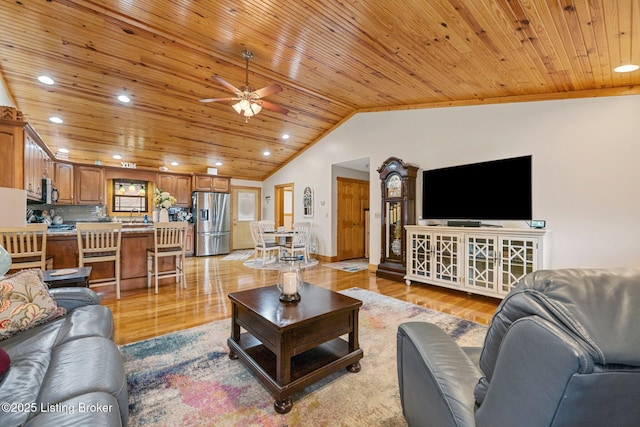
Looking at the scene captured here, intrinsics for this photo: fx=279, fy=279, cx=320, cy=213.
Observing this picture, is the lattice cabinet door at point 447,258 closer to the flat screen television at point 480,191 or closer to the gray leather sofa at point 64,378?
the flat screen television at point 480,191

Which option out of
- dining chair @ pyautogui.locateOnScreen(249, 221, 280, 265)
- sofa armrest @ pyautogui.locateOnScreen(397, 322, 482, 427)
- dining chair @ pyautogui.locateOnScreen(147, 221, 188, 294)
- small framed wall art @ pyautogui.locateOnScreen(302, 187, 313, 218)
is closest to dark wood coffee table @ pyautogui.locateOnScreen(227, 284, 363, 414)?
sofa armrest @ pyautogui.locateOnScreen(397, 322, 482, 427)

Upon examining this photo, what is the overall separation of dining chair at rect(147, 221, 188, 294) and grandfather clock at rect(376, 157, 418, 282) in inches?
126

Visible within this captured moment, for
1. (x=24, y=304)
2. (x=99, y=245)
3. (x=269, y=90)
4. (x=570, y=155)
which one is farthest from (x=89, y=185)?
(x=570, y=155)

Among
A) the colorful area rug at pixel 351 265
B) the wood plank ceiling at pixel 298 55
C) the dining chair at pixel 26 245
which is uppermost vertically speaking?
the wood plank ceiling at pixel 298 55

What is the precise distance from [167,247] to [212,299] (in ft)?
3.90

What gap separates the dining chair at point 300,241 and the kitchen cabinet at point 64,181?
14.8 feet

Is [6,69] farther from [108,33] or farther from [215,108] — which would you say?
[215,108]

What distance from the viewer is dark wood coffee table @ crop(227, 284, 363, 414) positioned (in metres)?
1.57

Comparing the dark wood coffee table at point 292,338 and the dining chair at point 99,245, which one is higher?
the dining chair at point 99,245

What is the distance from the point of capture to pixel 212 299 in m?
3.49

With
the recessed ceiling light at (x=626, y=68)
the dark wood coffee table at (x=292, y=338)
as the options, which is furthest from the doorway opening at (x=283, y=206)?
the recessed ceiling light at (x=626, y=68)

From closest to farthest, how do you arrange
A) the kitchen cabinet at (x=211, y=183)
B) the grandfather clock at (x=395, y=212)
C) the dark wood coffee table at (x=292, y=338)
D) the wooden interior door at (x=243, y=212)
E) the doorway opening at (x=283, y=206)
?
the dark wood coffee table at (x=292, y=338)
the grandfather clock at (x=395, y=212)
the kitchen cabinet at (x=211, y=183)
the doorway opening at (x=283, y=206)
the wooden interior door at (x=243, y=212)

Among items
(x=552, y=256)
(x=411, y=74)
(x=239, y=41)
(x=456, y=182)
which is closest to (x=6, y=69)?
(x=239, y=41)

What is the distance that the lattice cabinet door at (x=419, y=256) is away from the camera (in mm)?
4090
